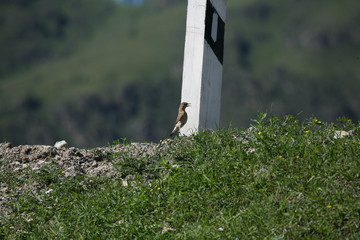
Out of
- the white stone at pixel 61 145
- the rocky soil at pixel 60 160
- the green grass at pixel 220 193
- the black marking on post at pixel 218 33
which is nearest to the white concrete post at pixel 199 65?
the black marking on post at pixel 218 33

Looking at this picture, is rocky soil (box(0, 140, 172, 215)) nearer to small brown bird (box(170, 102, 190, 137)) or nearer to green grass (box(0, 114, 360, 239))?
green grass (box(0, 114, 360, 239))

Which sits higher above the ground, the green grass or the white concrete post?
the white concrete post

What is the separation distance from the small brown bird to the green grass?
434 mm

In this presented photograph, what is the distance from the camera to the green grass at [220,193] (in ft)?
12.8

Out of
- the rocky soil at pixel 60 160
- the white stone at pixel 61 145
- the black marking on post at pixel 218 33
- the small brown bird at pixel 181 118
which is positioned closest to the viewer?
the rocky soil at pixel 60 160

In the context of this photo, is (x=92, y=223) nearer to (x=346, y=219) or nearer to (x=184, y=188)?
(x=184, y=188)

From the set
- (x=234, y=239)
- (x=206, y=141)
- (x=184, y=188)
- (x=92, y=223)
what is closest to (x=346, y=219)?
(x=234, y=239)

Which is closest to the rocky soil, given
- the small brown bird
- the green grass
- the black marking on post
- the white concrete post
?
the green grass

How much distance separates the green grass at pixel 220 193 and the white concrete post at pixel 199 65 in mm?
494

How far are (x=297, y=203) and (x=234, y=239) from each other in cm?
73

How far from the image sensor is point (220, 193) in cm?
440

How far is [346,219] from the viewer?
12.6ft

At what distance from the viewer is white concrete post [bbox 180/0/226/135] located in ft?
19.3

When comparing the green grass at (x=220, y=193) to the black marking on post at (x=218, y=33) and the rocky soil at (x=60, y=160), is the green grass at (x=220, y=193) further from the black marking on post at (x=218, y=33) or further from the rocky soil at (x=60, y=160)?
the black marking on post at (x=218, y=33)
